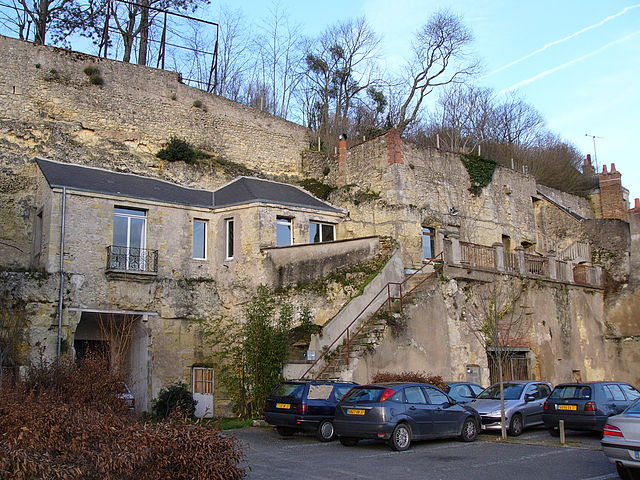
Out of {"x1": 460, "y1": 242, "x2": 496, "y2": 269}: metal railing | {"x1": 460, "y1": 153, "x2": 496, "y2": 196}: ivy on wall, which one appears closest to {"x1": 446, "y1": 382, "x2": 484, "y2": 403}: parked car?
{"x1": 460, "y1": 242, "x2": 496, "y2": 269}: metal railing

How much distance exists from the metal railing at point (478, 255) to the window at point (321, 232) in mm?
5319

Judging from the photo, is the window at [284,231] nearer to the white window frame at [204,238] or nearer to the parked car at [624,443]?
the white window frame at [204,238]

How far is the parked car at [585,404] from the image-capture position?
15.0 m

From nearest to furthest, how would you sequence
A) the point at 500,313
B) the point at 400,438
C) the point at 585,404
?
the point at 400,438 < the point at 585,404 < the point at 500,313

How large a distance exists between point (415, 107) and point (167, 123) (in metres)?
17.0

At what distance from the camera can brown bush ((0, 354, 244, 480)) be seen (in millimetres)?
8070

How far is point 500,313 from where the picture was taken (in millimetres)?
22875

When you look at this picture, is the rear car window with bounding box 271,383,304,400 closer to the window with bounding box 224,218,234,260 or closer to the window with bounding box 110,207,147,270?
the window with bounding box 110,207,147,270

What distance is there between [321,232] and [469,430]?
1246 centimetres

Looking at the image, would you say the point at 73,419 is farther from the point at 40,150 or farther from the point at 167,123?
the point at 167,123

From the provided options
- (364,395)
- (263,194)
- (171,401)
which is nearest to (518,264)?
(263,194)

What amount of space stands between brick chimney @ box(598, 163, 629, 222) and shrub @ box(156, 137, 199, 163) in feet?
73.2

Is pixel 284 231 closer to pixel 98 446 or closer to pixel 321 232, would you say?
pixel 321 232

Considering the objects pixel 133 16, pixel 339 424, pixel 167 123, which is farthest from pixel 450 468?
pixel 133 16
